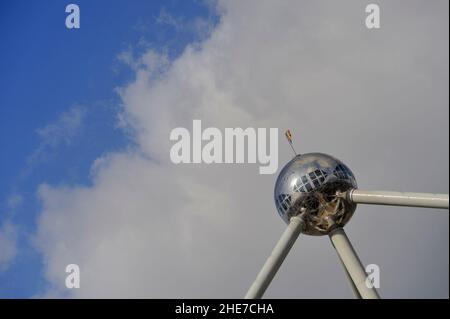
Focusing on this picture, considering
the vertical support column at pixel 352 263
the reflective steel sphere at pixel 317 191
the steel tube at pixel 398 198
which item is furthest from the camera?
the reflective steel sphere at pixel 317 191

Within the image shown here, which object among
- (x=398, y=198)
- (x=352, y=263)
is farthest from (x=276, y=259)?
(x=398, y=198)

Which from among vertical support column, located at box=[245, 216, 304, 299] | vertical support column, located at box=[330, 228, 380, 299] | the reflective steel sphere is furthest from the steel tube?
vertical support column, located at box=[245, 216, 304, 299]

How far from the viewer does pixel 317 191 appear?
27.3 metres

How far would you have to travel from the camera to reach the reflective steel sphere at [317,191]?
27375 millimetres

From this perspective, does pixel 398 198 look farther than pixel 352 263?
No

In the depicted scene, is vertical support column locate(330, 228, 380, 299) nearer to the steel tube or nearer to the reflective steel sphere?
the reflective steel sphere

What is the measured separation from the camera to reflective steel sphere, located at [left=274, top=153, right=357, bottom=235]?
2738 cm

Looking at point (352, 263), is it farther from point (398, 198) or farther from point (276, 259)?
point (398, 198)

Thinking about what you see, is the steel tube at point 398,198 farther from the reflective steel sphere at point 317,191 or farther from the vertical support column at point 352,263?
the vertical support column at point 352,263

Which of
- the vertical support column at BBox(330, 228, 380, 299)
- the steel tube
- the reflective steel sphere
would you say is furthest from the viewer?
the reflective steel sphere

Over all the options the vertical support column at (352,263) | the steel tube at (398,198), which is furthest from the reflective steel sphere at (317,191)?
the steel tube at (398,198)

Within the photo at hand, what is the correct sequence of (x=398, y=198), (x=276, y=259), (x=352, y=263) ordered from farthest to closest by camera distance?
(x=352, y=263) → (x=276, y=259) → (x=398, y=198)
